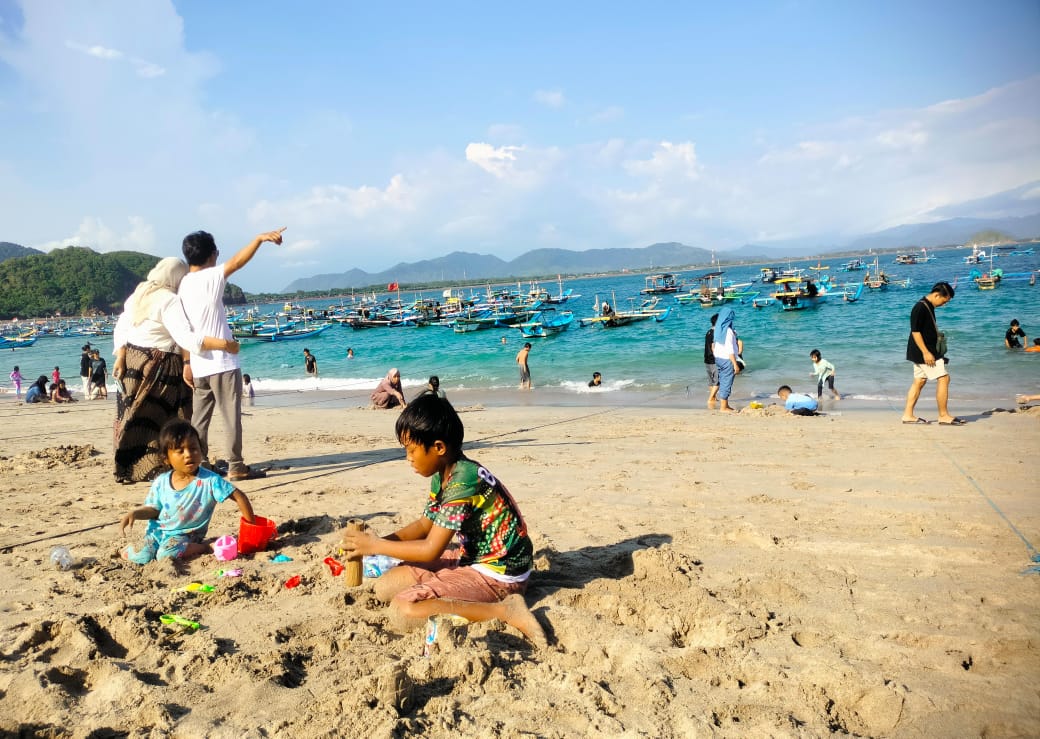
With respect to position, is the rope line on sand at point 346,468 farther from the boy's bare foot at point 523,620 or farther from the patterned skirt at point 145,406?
the boy's bare foot at point 523,620

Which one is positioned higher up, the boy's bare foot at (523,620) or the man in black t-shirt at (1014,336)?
the boy's bare foot at (523,620)

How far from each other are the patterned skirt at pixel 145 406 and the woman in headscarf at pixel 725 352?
7803 mm

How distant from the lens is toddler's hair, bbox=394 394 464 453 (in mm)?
2812

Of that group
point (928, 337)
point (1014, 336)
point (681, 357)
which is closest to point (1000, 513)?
point (928, 337)

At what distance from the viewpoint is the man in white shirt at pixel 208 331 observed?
521cm

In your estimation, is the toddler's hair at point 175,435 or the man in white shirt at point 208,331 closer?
the toddler's hair at point 175,435

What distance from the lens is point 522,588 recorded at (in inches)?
122

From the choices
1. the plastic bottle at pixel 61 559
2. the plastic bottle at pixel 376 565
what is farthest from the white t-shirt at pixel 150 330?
the plastic bottle at pixel 376 565

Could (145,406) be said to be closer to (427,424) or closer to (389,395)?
(427,424)

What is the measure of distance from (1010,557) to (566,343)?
28.4m

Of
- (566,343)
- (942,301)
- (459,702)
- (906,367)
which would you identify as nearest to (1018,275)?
(566,343)

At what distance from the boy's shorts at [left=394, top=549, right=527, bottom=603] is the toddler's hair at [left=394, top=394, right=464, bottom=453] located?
0.61 metres

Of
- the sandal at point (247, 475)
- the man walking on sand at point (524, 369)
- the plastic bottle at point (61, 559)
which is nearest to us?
the plastic bottle at point (61, 559)

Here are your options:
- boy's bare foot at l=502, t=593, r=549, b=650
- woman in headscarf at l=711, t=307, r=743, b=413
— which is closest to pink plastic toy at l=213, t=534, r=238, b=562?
boy's bare foot at l=502, t=593, r=549, b=650
